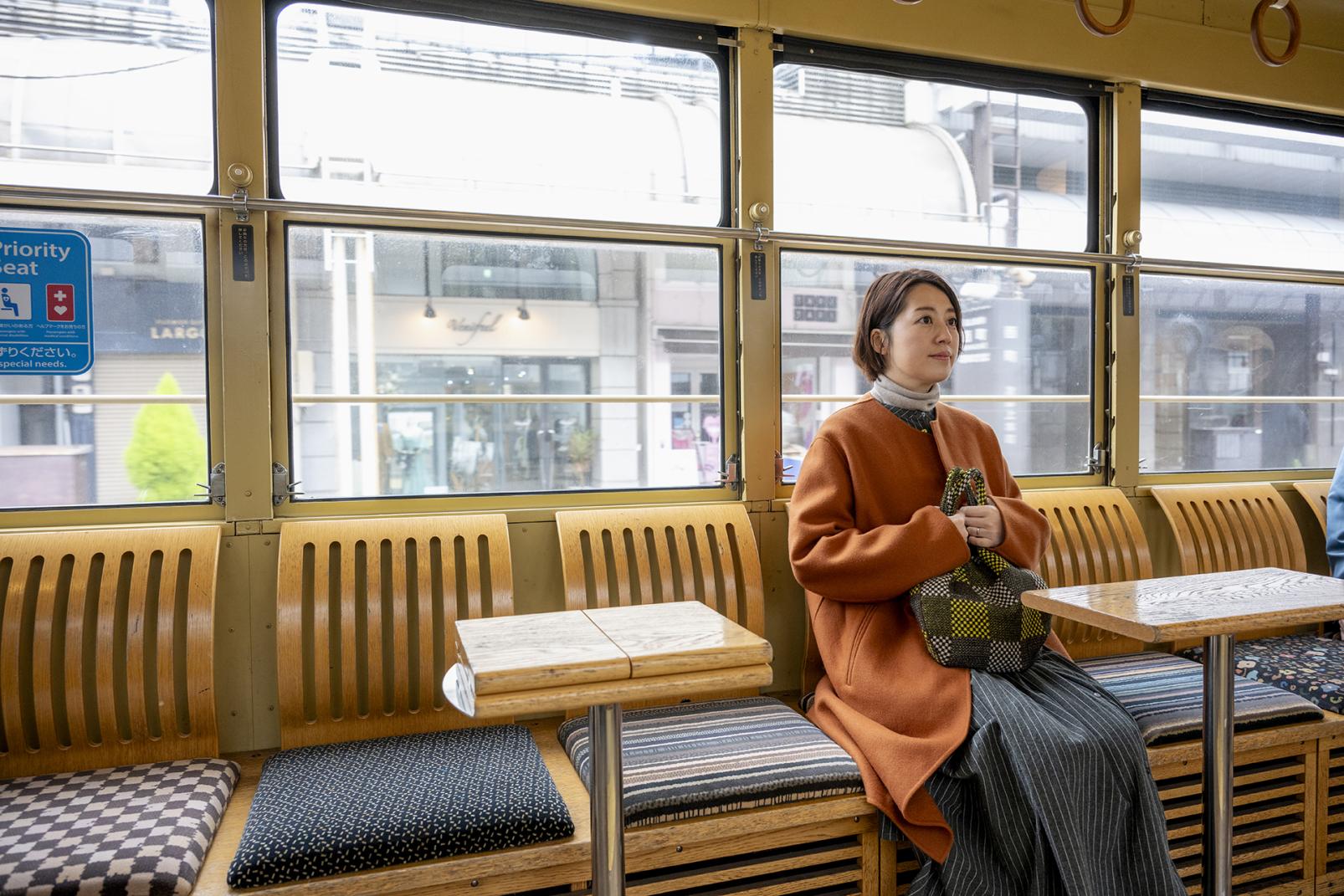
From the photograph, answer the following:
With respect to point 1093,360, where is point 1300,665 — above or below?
below

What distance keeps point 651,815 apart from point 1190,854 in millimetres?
1520

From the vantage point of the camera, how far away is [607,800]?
1557 millimetres

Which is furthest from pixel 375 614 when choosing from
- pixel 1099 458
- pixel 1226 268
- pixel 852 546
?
pixel 1226 268

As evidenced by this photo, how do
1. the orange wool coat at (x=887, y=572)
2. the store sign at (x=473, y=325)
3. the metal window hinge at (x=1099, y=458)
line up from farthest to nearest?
the metal window hinge at (x=1099, y=458) → the store sign at (x=473, y=325) → the orange wool coat at (x=887, y=572)

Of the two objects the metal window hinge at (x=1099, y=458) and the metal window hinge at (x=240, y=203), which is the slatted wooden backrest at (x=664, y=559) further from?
the metal window hinge at (x=1099, y=458)

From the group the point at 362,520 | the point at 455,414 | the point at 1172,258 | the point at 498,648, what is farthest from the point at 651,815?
the point at 1172,258

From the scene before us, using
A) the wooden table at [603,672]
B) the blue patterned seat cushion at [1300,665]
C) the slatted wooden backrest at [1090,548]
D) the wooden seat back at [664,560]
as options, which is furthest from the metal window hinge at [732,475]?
the blue patterned seat cushion at [1300,665]

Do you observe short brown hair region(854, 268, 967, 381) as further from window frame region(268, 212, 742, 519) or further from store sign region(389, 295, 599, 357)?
store sign region(389, 295, 599, 357)

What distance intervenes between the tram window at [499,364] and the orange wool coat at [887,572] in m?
0.57

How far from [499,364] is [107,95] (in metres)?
1.19

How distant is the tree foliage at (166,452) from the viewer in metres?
2.33

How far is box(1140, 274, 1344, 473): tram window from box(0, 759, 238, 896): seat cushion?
10.5ft

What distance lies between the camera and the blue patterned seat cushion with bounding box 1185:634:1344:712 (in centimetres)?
254

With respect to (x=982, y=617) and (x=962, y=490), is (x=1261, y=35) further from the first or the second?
(x=982, y=617)
